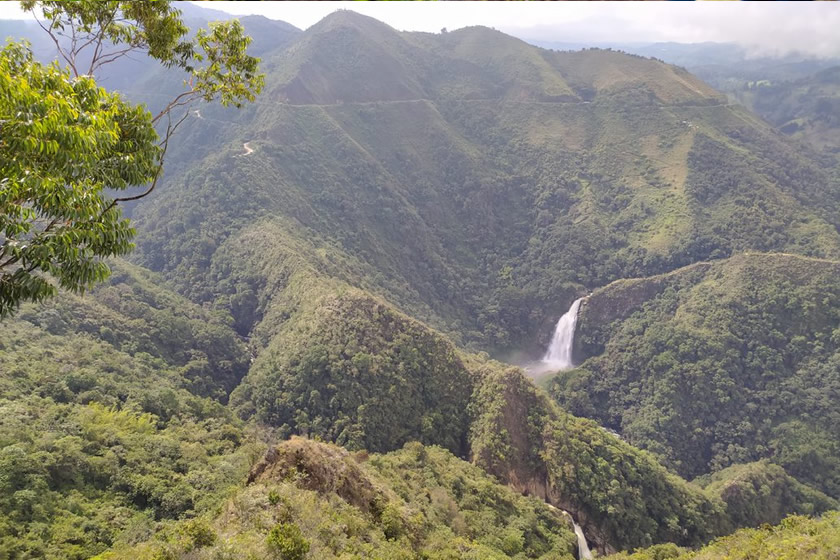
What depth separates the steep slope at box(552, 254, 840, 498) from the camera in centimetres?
6019

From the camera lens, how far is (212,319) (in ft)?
216

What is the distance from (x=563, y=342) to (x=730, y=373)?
1029 inches

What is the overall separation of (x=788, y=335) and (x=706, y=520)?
39.8 meters

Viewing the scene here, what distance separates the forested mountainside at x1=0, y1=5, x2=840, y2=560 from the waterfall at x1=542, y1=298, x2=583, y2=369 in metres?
2.20

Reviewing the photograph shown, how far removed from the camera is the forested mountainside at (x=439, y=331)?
23.8 meters

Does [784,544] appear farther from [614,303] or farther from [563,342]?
[614,303]

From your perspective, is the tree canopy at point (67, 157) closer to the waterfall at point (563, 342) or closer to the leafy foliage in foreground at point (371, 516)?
the leafy foliage in foreground at point (371, 516)

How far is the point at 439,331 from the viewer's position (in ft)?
253

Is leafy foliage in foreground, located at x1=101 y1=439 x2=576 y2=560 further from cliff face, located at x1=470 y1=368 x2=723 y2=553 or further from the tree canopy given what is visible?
the tree canopy

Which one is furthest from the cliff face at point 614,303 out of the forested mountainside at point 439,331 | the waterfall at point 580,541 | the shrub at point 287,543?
the shrub at point 287,543

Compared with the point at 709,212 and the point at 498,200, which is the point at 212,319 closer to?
the point at 498,200

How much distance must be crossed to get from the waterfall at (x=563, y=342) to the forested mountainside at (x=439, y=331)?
2.20m

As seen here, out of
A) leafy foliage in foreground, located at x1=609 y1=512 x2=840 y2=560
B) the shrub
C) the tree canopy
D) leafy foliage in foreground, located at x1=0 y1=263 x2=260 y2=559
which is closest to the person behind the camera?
the tree canopy

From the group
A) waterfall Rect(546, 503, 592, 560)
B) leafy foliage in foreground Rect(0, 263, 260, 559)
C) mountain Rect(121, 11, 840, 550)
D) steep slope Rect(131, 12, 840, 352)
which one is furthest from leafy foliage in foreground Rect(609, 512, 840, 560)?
steep slope Rect(131, 12, 840, 352)
